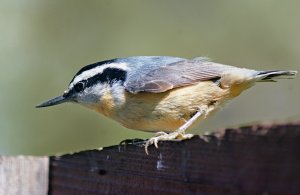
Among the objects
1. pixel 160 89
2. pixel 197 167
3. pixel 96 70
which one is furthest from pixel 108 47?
Result: pixel 197 167

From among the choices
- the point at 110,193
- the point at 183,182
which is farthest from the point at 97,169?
the point at 183,182

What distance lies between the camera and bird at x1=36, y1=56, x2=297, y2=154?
13.9 ft

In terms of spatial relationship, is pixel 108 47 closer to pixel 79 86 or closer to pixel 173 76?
pixel 79 86

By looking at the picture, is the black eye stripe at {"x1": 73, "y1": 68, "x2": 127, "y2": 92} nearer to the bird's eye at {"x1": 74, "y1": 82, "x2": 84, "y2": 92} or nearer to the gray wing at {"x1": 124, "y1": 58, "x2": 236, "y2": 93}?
the bird's eye at {"x1": 74, "y1": 82, "x2": 84, "y2": 92}

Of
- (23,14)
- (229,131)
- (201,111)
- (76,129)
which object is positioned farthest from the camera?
(23,14)

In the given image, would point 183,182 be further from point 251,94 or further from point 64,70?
point 64,70

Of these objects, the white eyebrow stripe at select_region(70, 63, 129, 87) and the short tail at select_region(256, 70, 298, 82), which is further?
the white eyebrow stripe at select_region(70, 63, 129, 87)

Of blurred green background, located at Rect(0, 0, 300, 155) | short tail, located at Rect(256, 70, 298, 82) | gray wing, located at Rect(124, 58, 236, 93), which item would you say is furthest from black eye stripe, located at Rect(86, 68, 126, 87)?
blurred green background, located at Rect(0, 0, 300, 155)

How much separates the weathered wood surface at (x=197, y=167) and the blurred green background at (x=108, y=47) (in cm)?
293

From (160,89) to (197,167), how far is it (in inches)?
77.7

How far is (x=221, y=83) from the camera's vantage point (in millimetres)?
4473

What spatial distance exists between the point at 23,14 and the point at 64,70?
0.69 m

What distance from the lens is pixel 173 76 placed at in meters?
4.51

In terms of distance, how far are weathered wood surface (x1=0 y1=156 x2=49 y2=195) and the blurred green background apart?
2.86 meters
